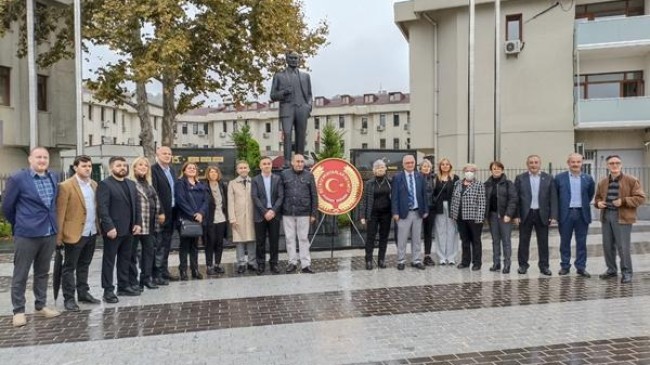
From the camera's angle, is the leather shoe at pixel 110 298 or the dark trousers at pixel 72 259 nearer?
the dark trousers at pixel 72 259

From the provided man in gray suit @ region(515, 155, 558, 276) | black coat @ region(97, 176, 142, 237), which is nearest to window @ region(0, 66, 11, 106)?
black coat @ region(97, 176, 142, 237)

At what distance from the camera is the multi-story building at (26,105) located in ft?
78.7

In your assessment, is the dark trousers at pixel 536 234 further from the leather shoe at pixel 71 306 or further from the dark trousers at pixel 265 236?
the leather shoe at pixel 71 306

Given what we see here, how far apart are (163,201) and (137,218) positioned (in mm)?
780

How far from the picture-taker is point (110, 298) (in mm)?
7371

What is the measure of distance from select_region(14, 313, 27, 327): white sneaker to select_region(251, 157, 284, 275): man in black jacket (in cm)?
376

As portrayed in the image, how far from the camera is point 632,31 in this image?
72.3ft

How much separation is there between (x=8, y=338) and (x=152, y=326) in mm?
1444

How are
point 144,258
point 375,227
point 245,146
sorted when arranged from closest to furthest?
point 144,258
point 375,227
point 245,146

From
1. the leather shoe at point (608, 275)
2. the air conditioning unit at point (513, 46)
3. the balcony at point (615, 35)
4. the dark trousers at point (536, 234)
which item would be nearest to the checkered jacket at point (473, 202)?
the dark trousers at point (536, 234)

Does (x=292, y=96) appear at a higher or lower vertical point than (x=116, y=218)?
higher

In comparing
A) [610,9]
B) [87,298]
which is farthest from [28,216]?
[610,9]

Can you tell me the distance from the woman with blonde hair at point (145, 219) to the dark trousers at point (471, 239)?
5021 millimetres

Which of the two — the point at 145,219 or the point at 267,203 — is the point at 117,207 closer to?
the point at 145,219
